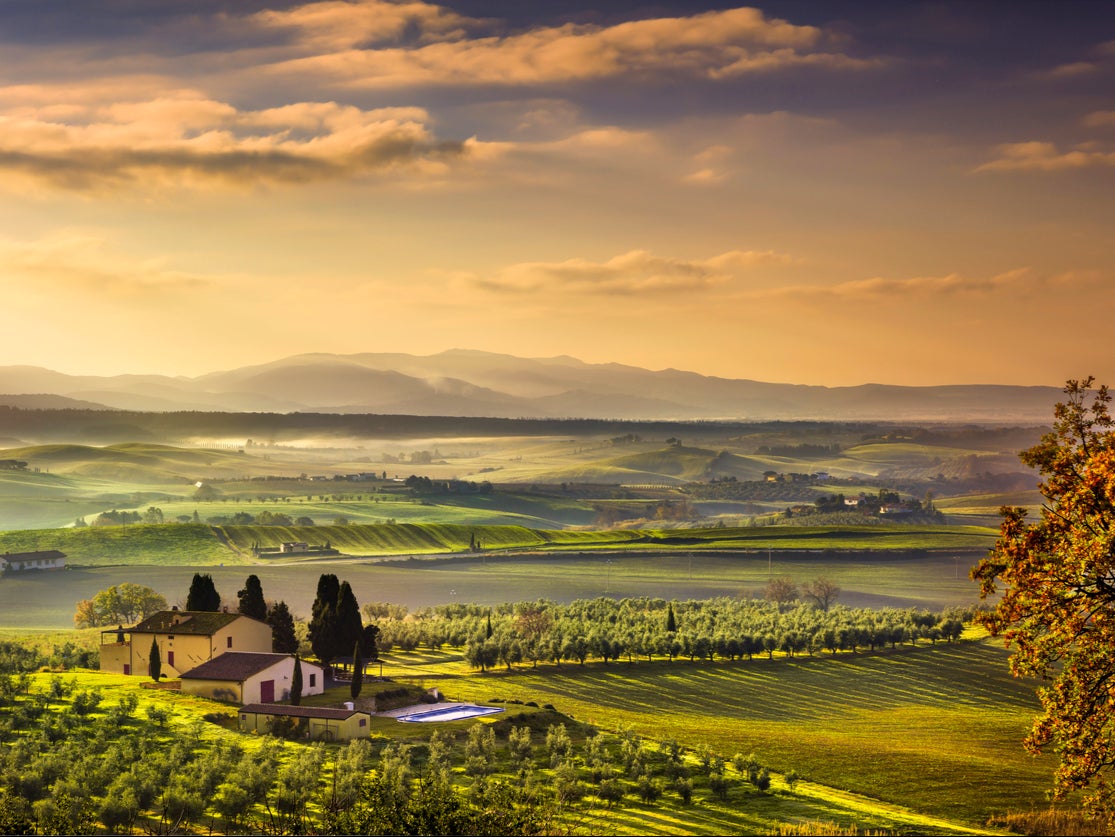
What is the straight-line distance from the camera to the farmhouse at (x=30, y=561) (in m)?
164

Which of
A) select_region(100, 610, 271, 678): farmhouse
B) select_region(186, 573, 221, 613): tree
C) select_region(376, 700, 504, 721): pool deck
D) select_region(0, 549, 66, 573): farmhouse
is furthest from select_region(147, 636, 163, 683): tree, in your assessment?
select_region(0, 549, 66, 573): farmhouse

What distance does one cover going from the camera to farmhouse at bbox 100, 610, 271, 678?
3034 inches

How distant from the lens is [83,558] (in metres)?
177

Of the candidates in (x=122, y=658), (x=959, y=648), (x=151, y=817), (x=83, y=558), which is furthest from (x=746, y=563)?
(x=151, y=817)

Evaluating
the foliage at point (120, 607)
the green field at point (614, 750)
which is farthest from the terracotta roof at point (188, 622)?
the foliage at point (120, 607)

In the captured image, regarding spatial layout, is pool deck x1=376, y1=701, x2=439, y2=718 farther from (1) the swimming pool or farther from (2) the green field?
(2) the green field

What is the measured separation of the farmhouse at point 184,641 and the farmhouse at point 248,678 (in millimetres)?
3243

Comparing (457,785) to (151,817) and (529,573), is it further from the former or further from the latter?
(529,573)

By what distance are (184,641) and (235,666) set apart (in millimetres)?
7975

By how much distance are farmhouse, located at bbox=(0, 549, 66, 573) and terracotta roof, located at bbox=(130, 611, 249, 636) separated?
311 ft

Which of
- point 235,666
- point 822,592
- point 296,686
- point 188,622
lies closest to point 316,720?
point 296,686

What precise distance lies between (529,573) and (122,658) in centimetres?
9431

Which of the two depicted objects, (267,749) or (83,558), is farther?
(83,558)

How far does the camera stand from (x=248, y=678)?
68.6 metres
